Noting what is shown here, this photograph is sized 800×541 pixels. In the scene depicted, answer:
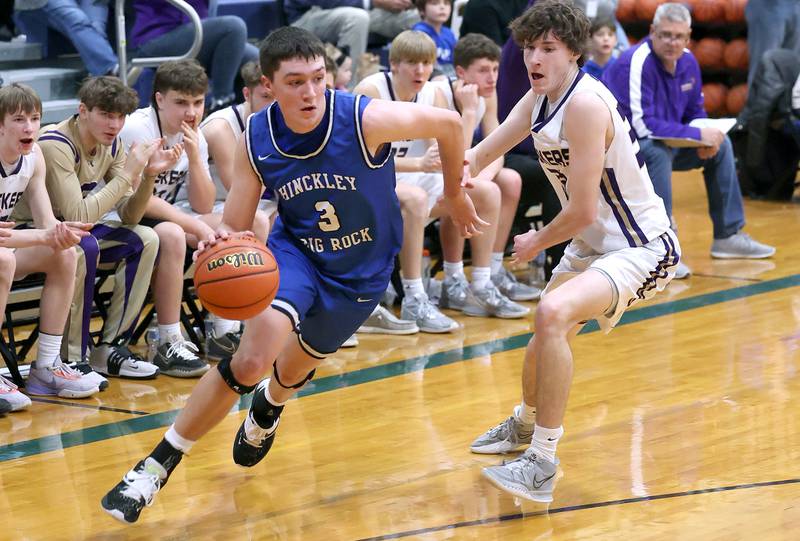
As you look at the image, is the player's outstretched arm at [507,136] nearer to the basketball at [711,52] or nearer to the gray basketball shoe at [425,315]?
the gray basketball shoe at [425,315]

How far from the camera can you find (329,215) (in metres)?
4.24

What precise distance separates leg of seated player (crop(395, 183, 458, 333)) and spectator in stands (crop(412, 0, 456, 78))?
87.0 inches

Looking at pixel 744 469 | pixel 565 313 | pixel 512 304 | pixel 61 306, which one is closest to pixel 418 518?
pixel 565 313

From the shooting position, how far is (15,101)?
17.5 feet

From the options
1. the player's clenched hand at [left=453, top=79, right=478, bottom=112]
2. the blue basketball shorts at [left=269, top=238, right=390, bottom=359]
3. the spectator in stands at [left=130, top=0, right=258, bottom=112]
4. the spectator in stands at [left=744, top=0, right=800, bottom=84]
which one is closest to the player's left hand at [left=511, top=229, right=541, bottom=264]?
the blue basketball shorts at [left=269, top=238, right=390, bottom=359]

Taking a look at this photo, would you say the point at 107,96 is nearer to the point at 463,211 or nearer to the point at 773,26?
the point at 463,211

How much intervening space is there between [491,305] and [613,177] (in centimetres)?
275

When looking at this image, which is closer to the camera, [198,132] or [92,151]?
[92,151]

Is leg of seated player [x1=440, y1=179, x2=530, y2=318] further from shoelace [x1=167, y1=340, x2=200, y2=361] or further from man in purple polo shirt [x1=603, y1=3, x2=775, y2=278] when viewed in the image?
shoelace [x1=167, y1=340, x2=200, y2=361]

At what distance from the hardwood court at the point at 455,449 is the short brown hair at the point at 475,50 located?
1.64 m

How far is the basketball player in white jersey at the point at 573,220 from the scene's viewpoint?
4.16 metres

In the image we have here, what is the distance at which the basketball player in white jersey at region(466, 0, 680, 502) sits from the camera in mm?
4164

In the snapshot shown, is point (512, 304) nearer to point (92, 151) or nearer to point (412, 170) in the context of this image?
point (412, 170)

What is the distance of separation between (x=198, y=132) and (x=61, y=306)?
1229mm
